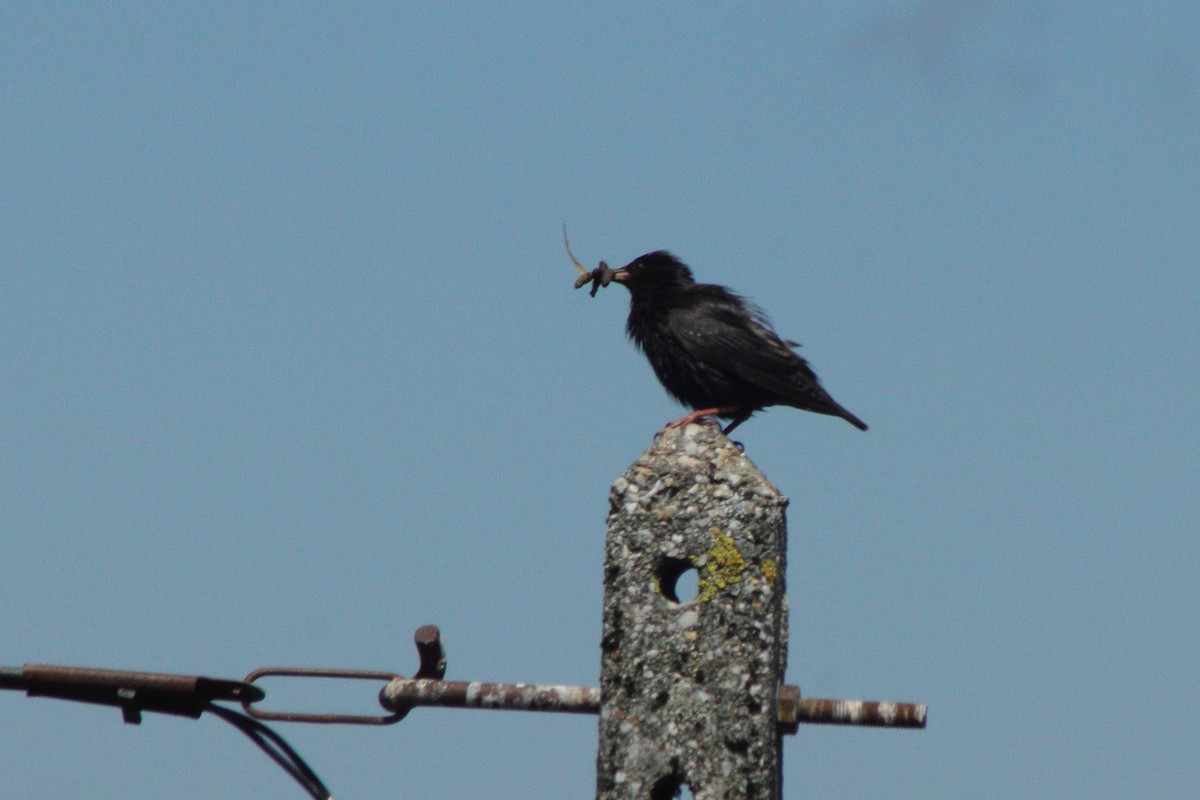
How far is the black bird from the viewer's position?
884cm

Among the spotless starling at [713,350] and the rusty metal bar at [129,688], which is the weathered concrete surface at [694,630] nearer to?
the rusty metal bar at [129,688]

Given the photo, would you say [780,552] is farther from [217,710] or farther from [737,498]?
[217,710]

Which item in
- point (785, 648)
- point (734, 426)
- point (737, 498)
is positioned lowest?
point (785, 648)

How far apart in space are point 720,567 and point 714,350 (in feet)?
15.2

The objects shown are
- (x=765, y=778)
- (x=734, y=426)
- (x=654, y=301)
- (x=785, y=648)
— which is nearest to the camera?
(x=765, y=778)

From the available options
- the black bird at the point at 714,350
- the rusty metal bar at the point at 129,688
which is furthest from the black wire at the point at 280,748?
the black bird at the point at 714,350

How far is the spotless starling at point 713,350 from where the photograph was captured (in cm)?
884

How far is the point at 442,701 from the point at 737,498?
846mm

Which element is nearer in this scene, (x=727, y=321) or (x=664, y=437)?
(x=664, y=437)

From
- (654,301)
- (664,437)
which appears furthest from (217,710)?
(654,301)

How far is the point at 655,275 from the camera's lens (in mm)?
9680

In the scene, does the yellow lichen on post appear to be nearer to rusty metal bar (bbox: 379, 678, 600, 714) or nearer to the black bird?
rusty metal bar (bbox: 379, 678, 600, 714)

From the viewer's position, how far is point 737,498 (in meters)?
4.40

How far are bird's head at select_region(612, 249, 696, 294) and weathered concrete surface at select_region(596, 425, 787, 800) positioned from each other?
5051 millimetres
